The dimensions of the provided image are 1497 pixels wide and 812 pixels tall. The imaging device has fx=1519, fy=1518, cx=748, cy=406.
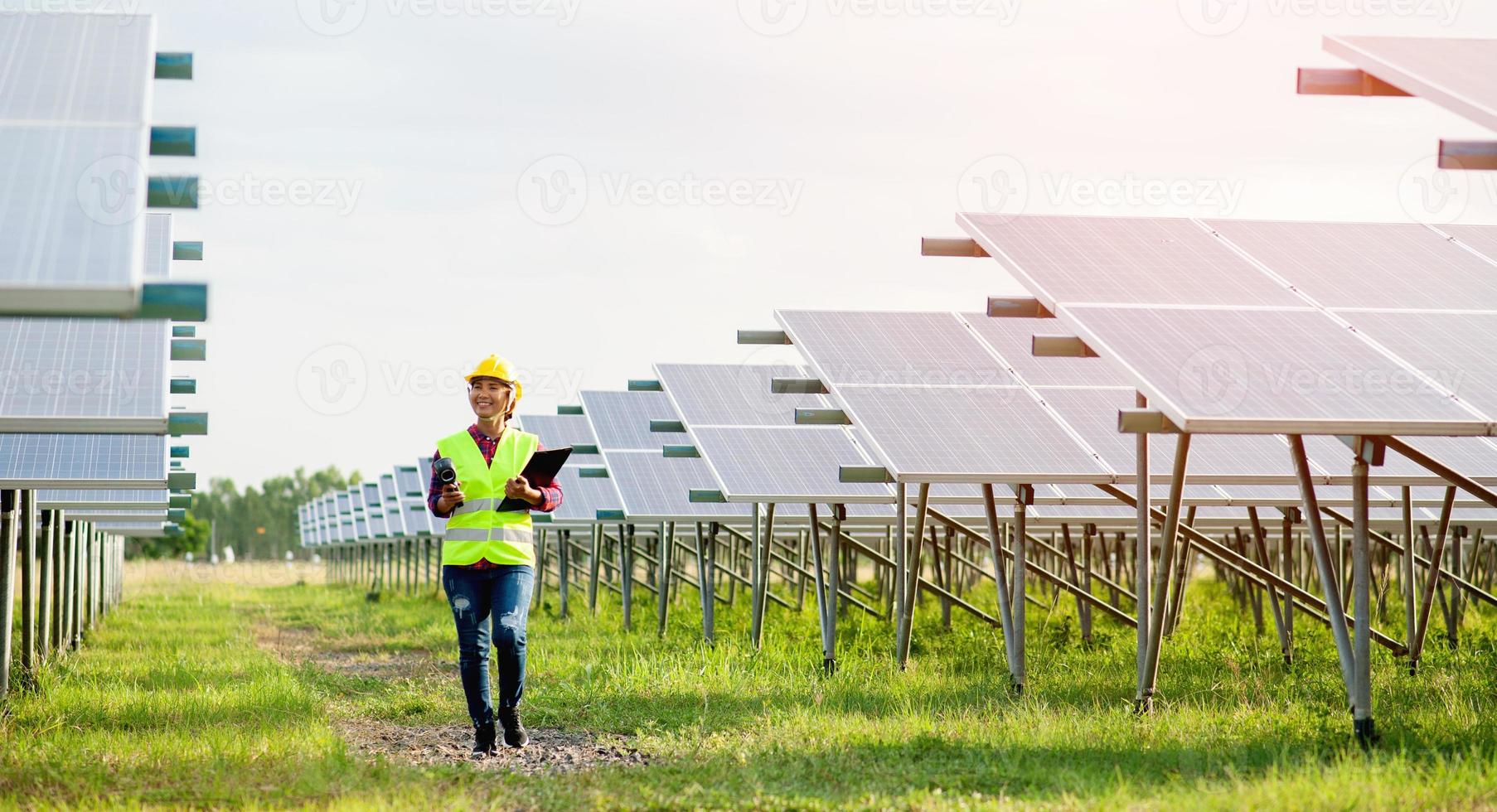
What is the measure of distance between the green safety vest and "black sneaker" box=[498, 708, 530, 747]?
81 cm

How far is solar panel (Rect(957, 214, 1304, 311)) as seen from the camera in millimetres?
8984

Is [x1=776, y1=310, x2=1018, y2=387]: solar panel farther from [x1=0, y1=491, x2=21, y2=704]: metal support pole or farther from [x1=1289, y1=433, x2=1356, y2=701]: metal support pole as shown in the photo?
[x1=0, y1=491, x2=21, y2=704]: metal support pole

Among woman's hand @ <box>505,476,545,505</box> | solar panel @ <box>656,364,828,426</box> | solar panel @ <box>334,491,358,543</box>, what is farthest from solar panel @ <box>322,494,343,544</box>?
woman's hand @ <box>505,476,545,505</box>

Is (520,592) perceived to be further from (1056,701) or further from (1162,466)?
(1162,466)

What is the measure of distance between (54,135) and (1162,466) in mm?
10518

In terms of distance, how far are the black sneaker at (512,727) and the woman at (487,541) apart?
14mm

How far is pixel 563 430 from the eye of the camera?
82.7 feet

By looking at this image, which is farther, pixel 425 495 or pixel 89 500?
pixel 425 495

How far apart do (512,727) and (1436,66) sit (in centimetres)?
556

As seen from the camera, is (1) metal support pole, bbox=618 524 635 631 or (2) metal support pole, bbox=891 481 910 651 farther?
(1) metal support pole, bbox=618 524 635 631

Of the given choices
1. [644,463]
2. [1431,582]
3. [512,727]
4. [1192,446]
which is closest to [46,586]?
[644,463]

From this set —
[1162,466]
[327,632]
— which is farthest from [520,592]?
A: [327,632]

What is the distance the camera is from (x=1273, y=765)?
6.41 metres

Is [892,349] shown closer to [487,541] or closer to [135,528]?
[487,541]
